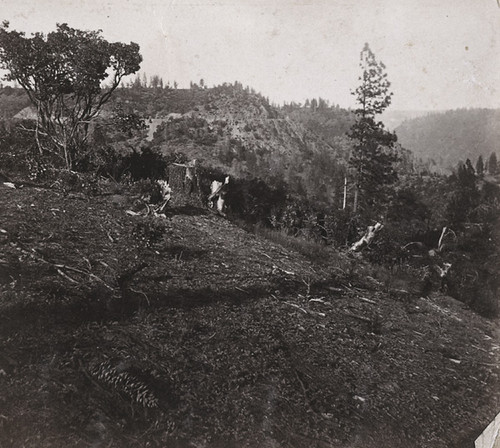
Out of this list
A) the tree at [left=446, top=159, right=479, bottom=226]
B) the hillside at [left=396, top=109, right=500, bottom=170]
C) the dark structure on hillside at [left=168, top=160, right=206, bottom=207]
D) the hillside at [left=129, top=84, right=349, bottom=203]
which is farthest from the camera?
the hillside at [left=396, top=109, right=500, bottom=170]

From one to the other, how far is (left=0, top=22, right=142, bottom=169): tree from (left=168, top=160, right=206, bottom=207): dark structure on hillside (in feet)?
8.66

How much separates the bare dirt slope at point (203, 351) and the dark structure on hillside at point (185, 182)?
2852mm

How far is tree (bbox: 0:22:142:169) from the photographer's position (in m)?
8.02

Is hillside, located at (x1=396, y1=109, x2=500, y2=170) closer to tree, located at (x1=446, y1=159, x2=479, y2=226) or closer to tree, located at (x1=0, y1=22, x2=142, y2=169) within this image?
tree, located at (x1=446, y1=159, x2=479, y2=226)

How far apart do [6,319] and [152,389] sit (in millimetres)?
1721

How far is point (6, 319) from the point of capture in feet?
12.5

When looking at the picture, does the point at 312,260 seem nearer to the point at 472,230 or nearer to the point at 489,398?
the point at 489,398

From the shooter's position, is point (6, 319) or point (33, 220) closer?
point (6, 319)

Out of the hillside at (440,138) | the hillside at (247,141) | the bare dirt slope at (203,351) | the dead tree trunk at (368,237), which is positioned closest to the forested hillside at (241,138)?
the hillside at (247,141)

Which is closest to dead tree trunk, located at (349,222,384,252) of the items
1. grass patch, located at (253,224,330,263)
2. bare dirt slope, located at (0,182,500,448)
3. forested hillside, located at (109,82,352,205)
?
grass patch, located at (253,224,330,263)

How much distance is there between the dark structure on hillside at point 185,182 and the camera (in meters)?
10.0

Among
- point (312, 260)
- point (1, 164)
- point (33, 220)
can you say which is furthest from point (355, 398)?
point (1, 164)

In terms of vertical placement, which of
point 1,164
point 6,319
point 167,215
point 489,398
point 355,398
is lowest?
point 489,398

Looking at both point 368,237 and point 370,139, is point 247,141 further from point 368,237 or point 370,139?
point 368,237
